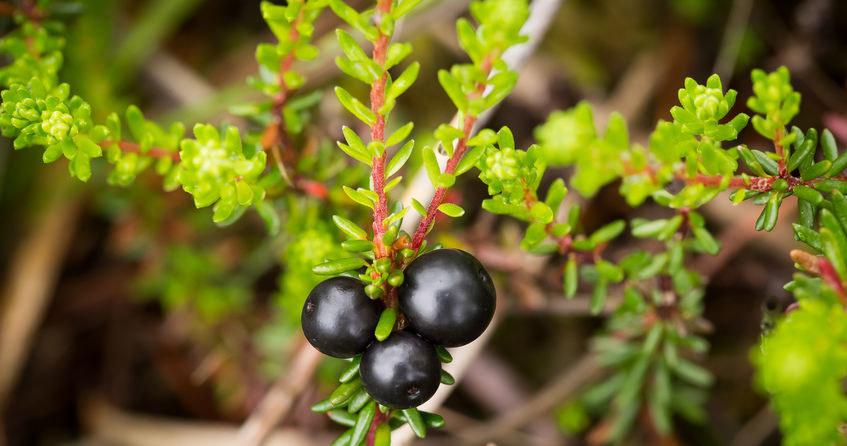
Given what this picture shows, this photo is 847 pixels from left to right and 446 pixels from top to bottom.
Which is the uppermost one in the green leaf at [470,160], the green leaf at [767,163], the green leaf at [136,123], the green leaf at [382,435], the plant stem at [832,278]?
the green leaf at [767,163]

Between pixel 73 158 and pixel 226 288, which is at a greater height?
pixel 73 158

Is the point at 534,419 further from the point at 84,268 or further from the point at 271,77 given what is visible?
the point at 84,268

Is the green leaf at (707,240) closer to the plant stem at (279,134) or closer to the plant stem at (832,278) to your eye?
the plant stem at (832,278)

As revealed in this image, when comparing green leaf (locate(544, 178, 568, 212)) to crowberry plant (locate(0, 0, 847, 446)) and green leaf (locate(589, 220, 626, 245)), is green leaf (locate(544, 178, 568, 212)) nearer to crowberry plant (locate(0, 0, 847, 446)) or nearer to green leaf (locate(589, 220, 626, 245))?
crowberry plant (locate(0, 0, 847, 446))

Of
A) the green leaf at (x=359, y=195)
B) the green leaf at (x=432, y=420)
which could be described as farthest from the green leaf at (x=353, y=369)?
the green leaf at (x=359, y=195)

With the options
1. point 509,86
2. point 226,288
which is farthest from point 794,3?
point 226,288

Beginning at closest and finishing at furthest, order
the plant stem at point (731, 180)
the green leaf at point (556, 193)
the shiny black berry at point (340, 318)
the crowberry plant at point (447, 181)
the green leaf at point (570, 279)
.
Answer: the crowberry plant at point (447, 181)
the shiny black berry at point (340, 318)
the plant stem at point (731, 180)
the green leaf at point (556, 193)
the green leaf at point (570, 279)
